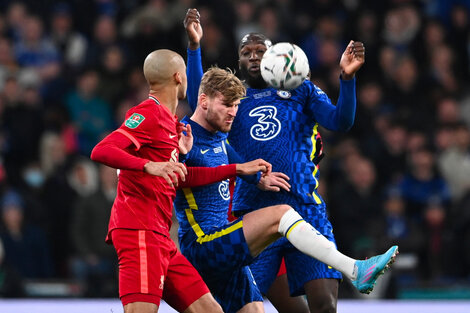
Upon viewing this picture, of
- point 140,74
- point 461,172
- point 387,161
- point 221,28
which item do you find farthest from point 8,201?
point 461,172

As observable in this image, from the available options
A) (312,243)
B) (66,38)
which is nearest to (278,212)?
(312,243)

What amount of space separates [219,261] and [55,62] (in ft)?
25.4

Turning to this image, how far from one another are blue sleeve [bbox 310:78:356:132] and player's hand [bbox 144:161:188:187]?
1218 mm

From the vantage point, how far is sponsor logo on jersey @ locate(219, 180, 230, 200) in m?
5.45

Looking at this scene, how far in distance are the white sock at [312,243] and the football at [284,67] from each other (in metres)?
0.87

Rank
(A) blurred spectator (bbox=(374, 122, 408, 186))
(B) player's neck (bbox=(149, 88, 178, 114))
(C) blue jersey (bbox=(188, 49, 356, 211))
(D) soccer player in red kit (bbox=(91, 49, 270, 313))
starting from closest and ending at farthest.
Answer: (D) soccer player in red kit (bbox=(91, 49, 270, 313)), (B) player's neck (bbox=(149, 88, 178, 114)), (C) blue jersey (bbox=(188, 49, 356, 211)), (A) blurred spectator (bbox=(374, 122, 408, 186))

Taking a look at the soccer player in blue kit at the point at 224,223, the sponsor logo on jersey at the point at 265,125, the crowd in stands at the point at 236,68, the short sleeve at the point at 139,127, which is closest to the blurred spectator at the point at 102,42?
the crowd in stands at the point at 236,68

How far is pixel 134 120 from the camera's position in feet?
16.0

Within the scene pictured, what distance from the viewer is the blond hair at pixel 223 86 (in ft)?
17.5

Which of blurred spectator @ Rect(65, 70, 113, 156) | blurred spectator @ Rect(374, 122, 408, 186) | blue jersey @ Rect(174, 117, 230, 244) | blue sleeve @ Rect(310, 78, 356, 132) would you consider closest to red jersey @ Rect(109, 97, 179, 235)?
blue jersey @ Rect(174, 117, 230, 244)

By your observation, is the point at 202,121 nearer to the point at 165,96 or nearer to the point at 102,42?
the point at 165,96

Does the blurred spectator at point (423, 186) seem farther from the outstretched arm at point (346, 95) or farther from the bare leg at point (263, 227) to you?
the bare leg at point (263, 227)

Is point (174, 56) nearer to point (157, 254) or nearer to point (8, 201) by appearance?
point (157, 254)

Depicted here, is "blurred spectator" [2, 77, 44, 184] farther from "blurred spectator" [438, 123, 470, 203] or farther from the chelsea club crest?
the chelsea club crest
